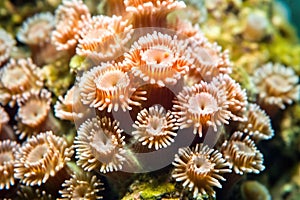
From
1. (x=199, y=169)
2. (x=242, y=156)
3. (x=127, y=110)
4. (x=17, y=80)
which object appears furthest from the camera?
(x=17, y=80)

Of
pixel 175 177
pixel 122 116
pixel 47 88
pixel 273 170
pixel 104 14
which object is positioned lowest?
pixel 273 170

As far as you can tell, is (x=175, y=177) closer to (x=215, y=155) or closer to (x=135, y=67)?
(x=215, y=155)

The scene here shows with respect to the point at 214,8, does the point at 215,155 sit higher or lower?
lower

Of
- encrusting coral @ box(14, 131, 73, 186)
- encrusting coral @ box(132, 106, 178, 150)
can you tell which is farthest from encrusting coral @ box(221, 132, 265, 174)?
encrusting coral @ box(14, 131, 73, 186)

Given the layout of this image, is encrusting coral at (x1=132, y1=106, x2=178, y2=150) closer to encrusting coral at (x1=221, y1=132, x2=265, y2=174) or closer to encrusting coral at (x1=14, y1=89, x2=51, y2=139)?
encrusting coral at (x1=221, y1=132, x2=265, y2=174)

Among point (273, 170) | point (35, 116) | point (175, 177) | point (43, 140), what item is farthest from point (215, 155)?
point (273, 170)

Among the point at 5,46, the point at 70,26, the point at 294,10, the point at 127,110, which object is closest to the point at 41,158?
the point at 127,110

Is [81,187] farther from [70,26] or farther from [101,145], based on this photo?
[70,26]

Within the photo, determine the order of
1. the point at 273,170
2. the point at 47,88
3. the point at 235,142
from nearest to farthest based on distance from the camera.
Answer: the point at 235,142
the point at 47,88
the point at 273,170

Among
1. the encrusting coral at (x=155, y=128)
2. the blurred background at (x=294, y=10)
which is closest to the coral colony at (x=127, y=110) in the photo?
the encrusting coral at (x=155, y=128)
